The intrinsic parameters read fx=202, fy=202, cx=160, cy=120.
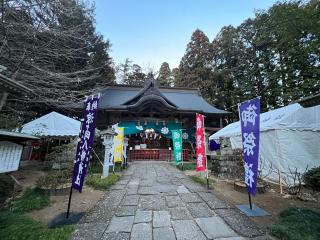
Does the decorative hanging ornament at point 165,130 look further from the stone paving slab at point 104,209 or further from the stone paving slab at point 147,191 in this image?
the stone paving slab at point 104,209

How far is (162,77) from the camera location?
34.8m

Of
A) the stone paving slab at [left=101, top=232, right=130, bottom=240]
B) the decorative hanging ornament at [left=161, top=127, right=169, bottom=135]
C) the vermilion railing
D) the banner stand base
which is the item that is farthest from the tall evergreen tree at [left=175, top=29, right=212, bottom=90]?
the stone paving slab at [left=101, top=232, right=130, bottom=240]

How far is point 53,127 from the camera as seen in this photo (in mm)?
10234

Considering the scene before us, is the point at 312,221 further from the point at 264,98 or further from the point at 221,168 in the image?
the point at 264,98

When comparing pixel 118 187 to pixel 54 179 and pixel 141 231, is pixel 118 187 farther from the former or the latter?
pixel 141 231

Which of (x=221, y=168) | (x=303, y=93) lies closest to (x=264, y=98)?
(x=303, y=93)

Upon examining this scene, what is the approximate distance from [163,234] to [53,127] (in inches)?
356

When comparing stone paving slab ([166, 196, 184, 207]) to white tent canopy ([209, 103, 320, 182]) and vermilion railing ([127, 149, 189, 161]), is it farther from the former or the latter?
vermilion railing ([127, 149, 189, 161])

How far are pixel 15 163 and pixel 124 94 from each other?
52.7 ft

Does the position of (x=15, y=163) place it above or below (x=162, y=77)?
below

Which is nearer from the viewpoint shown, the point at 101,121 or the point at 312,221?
the point at 312,221

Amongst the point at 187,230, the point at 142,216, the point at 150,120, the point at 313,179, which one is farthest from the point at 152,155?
the point at 187,230

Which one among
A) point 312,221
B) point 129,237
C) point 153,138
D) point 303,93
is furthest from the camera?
point 153,138

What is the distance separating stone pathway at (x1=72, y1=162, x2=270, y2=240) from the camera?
3.18 m
